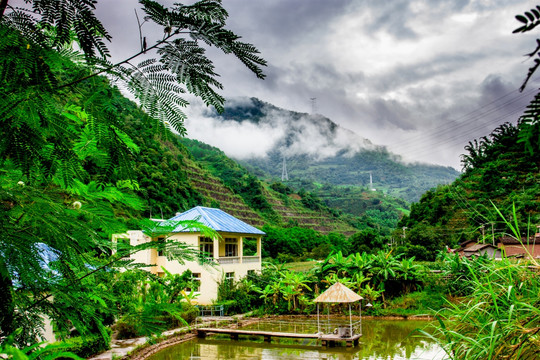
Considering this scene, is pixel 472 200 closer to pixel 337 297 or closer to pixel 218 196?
pixel 218 196

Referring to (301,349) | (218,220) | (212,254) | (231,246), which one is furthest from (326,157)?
(301,349)

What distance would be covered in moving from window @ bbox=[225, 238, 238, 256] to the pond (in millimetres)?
6667

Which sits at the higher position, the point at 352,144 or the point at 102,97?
the point at 352,144

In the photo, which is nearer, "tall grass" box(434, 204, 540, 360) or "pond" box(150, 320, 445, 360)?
"tall grass" box(434, 204, 540, 360)

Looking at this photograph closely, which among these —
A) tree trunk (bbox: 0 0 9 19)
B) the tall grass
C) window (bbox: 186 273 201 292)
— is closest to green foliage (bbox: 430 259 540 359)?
the tall grass

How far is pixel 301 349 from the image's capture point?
10.0 meters

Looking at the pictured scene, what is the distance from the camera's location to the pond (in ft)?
30.4

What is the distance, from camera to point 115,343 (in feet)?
32.3

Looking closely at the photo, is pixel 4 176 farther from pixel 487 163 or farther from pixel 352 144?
pixel 352 144

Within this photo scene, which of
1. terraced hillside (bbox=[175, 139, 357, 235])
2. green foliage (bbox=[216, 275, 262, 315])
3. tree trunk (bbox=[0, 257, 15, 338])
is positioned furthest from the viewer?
terraced hillside (bbox=[175, 139, 357, 235])

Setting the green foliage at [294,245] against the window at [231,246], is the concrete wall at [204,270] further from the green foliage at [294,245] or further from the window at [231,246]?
the green foliage at [294,245]

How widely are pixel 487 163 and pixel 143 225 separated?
38594mm

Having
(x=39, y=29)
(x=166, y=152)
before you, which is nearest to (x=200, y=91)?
(x=39, y=29)

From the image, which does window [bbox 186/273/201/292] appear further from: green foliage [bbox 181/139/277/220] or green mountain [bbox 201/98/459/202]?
green mountain [bbox 201/98/459/202]
